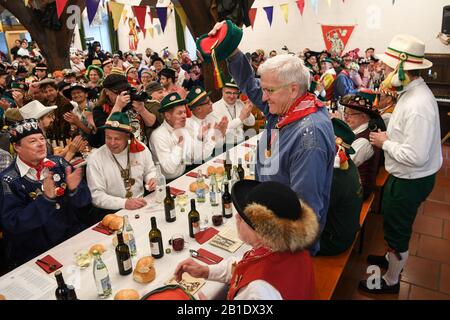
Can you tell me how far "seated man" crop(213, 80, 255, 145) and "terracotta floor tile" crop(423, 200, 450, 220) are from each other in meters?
2.75

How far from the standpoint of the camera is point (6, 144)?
3.49 metres

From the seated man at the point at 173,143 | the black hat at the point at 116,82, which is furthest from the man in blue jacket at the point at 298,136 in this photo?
the black hat at the point at 116,82

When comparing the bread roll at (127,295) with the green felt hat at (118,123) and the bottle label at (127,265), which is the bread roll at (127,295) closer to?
the bottle label at (127,265)

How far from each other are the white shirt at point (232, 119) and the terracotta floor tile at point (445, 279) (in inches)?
115

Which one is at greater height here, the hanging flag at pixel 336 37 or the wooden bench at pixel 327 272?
the hanging flag at pixel 336 37

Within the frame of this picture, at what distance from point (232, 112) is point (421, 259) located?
3.20 m

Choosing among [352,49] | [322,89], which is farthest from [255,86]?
[352,49]

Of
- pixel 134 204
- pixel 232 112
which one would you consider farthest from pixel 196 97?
pixel 134 204

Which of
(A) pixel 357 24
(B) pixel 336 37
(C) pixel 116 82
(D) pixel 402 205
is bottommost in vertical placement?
(D) pixel 402 205

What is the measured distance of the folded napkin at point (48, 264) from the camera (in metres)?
2.11

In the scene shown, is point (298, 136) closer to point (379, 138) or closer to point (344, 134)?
point (344, 134)

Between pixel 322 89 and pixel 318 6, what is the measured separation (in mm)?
7307

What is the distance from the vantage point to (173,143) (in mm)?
3840

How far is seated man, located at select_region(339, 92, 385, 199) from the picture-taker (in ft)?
10.9
